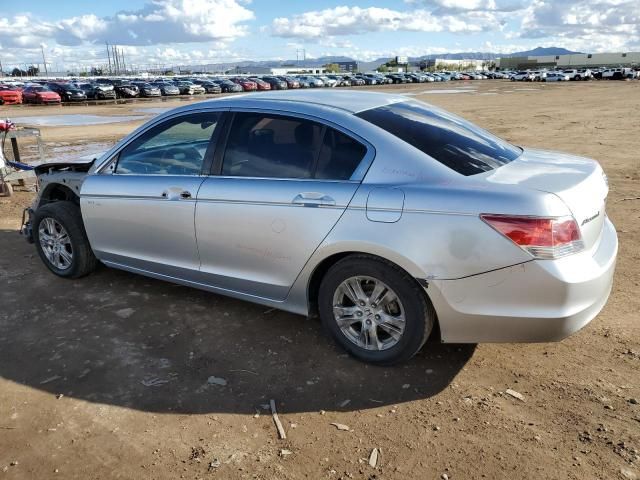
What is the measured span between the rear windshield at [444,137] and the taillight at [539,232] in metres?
0.50

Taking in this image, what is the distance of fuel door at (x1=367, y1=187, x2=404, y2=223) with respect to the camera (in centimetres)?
315

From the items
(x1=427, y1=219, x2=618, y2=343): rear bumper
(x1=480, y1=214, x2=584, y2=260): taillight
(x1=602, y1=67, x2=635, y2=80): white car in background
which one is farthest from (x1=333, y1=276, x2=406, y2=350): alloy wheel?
(x1=602, y1=67, x2=635, y2=80): white car in background

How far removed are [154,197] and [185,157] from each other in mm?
392

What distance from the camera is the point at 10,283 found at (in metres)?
5.20

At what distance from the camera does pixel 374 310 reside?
3426 mm

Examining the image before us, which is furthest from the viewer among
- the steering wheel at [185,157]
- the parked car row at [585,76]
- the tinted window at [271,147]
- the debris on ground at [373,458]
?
the parked car row at [585,76]

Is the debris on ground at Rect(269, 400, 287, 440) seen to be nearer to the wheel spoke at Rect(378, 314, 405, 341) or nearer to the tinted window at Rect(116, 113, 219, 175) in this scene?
the wheel spoke at Rect(378, 314, 405, 341)

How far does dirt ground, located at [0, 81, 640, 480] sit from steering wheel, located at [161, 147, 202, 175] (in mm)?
1159

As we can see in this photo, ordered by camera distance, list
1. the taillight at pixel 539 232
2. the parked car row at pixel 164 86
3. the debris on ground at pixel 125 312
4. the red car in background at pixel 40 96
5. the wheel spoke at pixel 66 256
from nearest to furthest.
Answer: the taillight at pixel 539 232, the debris on ground at pixel 125 312, the wheel spoke at pixel 66 256, the red car in background at pixel 40 96, the parked car row at pixel 164 86

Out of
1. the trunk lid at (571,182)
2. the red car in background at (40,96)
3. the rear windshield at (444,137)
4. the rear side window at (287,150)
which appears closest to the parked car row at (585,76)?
the red car in background at (40,96)

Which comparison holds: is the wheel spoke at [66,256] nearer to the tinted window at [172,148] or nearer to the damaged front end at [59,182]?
the damaged front end at [59,182]

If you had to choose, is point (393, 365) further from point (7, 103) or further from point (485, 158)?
point (7, 103)

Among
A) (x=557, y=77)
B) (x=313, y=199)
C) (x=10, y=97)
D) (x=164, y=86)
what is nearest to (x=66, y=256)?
(x=313, y=199)

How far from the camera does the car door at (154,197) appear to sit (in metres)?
4.07
